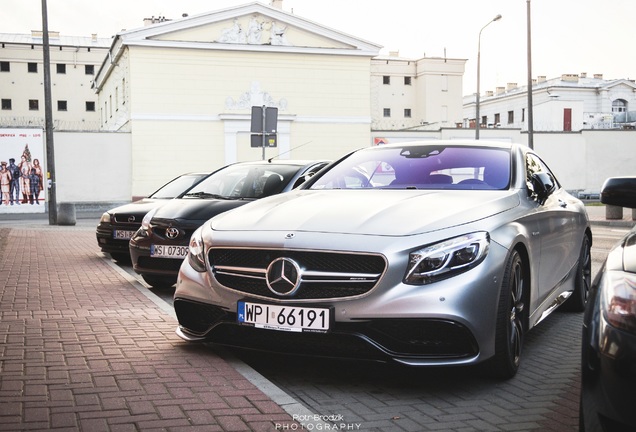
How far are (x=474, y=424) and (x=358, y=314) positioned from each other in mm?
828

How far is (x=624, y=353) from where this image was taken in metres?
2.47

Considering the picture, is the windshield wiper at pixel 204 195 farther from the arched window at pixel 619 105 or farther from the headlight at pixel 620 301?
the arched window at pixel 619 105

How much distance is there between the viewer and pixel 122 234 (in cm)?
1125

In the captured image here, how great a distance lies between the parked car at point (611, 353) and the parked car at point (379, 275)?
141 centimetres

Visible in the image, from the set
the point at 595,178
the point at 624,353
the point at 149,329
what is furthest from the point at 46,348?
the point at 595,178

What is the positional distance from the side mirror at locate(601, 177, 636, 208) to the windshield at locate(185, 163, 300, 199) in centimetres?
555

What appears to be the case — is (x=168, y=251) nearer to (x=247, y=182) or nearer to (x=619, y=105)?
(x=247, y=182)

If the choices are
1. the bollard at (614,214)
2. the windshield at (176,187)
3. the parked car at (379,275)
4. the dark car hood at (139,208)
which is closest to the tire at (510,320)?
the parked car at (379,275)

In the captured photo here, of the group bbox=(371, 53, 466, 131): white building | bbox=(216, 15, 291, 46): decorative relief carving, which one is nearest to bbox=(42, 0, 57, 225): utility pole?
bbox=(216, 15, 291, 46): decorative relief carving

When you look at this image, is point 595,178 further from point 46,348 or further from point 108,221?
point 46,348

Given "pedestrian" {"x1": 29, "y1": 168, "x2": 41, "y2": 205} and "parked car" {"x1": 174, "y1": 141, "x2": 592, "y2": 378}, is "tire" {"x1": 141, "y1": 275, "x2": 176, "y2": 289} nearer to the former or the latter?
"parked car" {"x1": 174, "y1": 141, "x2": 592, "y2": 378}

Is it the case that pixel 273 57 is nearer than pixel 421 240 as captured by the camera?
No

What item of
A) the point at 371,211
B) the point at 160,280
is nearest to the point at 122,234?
the point at 160,280

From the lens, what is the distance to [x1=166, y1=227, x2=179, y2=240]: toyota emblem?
8.20m
